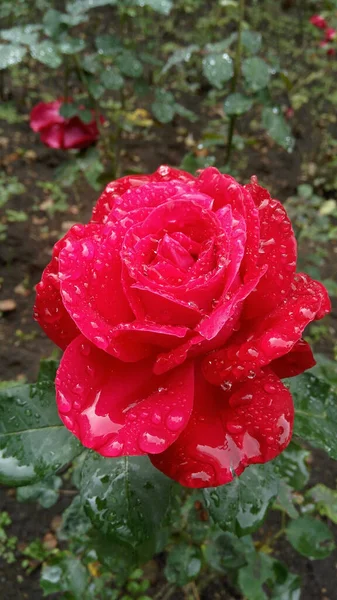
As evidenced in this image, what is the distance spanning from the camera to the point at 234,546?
1.12 metres

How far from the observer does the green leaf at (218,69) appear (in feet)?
4.44

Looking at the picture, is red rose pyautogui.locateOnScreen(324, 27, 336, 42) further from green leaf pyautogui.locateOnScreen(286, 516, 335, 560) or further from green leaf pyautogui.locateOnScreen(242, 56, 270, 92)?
green leaf pyautogui.locateOnScreen(286, 516, 335, 560)

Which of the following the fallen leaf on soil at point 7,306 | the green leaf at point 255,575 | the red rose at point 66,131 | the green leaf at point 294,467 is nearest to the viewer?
the green leaf at point 294,467

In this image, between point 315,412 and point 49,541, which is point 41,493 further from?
point 315,412

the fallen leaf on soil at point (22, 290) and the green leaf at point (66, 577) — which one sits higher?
the green leaf at point (66, 577)

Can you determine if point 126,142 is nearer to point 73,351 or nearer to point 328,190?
point 328,190

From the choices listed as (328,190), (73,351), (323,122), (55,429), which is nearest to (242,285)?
(73,351)

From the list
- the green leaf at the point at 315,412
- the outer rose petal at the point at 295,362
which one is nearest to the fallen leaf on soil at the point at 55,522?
the green leaf at the point at 315,412

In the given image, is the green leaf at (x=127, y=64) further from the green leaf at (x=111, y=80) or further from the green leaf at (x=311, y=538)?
the green leaf at (x=311, y=538)

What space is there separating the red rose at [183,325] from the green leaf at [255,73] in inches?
32.9

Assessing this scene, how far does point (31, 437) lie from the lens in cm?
70

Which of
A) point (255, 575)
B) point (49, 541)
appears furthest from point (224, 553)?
point (49, 541)

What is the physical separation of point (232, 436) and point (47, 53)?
113cm

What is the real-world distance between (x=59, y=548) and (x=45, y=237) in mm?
1350
